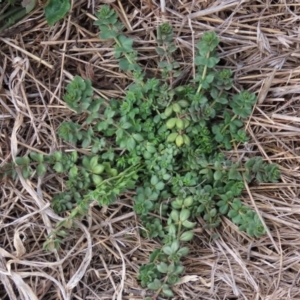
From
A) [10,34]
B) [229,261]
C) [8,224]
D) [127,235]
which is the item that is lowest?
[229,261]

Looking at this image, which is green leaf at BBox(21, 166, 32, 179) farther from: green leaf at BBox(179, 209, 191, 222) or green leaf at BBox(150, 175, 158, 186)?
green leaf at BBox(179, 209, 191, 222)

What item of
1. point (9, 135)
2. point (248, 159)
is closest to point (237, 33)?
point (248, 159)

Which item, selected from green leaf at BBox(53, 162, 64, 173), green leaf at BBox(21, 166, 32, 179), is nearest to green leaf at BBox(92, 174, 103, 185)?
green leaf at BBox(53, 162, 64, 173)

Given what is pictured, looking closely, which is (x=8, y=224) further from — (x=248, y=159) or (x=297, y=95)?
(x=297, y=95)

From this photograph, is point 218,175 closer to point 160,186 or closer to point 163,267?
point 160,186

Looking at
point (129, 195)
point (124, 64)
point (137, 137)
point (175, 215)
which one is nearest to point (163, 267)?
point (175, 215)
